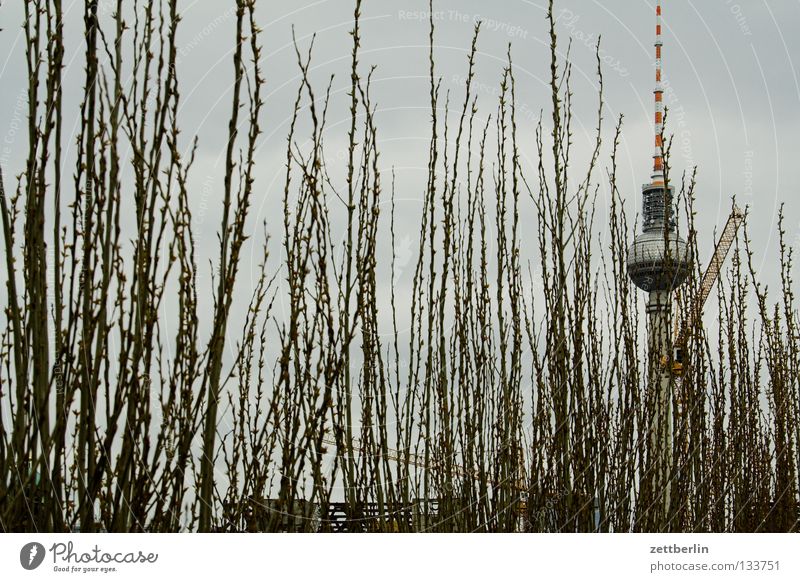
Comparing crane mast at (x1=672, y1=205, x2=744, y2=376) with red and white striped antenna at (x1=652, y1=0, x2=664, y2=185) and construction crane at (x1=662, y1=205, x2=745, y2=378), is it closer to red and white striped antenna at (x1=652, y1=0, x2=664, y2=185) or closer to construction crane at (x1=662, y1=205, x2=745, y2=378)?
construction crane at (x1=662, y1=205, x2=745, y2=378)

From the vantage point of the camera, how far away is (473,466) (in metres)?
3.01

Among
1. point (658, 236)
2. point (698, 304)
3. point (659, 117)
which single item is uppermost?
point (659, 117)

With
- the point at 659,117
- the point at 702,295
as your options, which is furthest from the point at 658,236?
the point at 659,117

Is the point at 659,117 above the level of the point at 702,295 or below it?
above

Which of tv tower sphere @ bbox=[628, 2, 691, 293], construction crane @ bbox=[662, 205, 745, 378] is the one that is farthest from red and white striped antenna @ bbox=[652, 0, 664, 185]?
construction crane @ bbox=[662, 205, 745, 378]

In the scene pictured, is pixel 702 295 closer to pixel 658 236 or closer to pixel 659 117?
pixel 658 236

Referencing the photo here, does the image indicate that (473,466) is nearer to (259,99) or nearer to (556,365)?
(556,365)

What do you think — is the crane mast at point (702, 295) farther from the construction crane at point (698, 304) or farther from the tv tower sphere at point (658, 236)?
the tv tower sphere at point (658, 236)

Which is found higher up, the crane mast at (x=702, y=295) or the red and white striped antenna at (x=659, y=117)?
the red and white striped antenna at (x=659, y=117)

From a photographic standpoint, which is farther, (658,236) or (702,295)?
(658,236)

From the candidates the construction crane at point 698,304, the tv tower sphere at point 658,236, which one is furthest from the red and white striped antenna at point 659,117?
the construction crane at point 698,304
